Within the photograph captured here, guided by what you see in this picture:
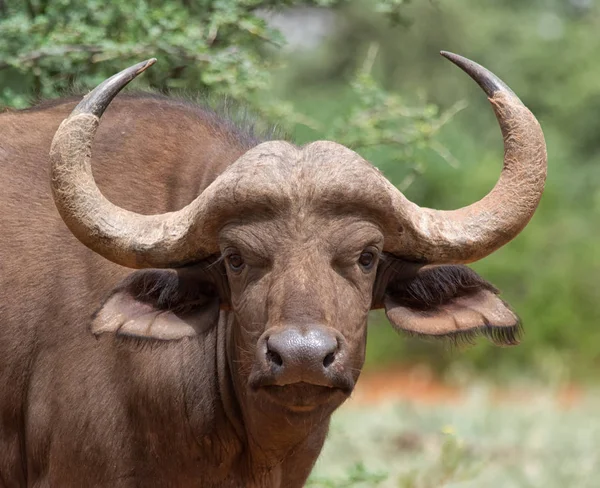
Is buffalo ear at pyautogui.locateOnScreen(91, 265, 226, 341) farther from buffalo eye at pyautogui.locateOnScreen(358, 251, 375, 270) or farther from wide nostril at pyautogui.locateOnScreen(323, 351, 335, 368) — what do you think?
wide nostril at pyautogui.locateOnScreen(323, 351, 335, 368)

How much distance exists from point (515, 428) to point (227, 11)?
754 cm

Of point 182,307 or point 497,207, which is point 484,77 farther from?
point 182,307

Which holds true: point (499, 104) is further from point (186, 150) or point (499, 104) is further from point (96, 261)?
point (96, 261)

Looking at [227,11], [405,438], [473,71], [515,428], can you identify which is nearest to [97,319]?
[473,71]

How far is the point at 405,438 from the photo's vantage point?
46.0 feet

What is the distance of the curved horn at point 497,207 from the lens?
5949 mm

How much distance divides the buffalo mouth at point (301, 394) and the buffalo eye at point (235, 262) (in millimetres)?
624

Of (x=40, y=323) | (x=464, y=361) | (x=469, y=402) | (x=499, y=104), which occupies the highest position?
(x=499, y=104)

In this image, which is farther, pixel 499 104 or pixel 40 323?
pixel 40 323

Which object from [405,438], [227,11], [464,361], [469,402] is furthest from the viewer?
[464,361]

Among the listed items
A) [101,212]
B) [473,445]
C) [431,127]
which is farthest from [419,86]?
[101,212]

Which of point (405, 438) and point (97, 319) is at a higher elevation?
point (97, 319)

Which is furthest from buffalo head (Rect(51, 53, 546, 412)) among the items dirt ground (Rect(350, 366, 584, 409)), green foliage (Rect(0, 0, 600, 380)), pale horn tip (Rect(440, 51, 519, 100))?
dirt ground (Rect(350, 366, 584, 409))

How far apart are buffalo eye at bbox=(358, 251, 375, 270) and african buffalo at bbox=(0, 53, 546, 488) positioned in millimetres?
22
